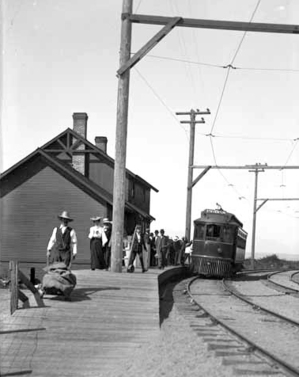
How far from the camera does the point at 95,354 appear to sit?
7.28 meters

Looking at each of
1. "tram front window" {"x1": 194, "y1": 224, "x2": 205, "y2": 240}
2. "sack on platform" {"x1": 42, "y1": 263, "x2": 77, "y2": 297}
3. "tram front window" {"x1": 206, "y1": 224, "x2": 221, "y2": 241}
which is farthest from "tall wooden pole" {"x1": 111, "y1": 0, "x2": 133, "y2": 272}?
"tram front window" {"x1": 194, "y1": 224, "x2": 205, "y2": 240}

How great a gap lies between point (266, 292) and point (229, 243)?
475cm

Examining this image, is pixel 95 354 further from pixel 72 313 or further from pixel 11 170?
pixel 11 170

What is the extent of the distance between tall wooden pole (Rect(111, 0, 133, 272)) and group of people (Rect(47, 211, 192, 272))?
0.66 m

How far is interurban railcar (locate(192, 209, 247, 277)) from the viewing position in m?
25.5

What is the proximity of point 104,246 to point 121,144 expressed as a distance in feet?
10.5

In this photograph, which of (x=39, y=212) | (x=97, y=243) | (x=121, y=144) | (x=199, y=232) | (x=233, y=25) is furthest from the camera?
(x=39, y=212)

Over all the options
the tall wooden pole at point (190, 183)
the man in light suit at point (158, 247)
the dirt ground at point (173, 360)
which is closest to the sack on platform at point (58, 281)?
the dirt ground at point (173, 360)

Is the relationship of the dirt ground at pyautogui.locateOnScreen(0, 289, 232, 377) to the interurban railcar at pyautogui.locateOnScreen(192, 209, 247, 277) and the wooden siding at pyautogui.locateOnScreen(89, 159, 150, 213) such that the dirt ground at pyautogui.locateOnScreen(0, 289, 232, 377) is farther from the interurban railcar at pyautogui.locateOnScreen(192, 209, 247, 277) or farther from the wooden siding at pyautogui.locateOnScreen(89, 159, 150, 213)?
the wooden siding at pyautogui.locateOnScreen(89, 159, 150, 213)

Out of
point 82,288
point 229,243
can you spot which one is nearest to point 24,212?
point 229,243

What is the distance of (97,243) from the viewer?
663 inches

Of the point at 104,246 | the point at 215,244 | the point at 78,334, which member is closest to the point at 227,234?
the point at 215,244

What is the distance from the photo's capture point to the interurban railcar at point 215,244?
25.5m

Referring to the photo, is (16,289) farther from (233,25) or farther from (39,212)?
(39,212)
